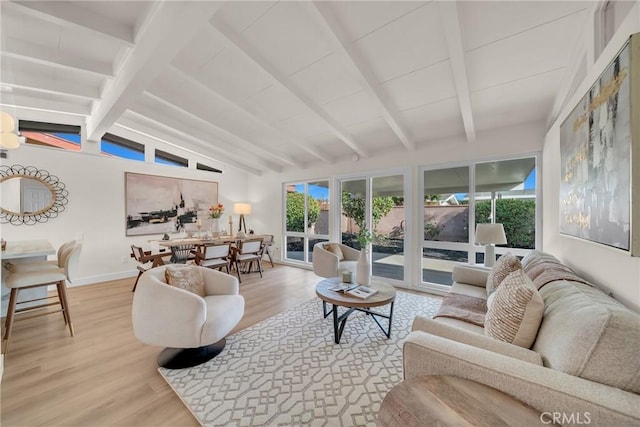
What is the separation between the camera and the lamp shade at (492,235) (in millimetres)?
2830

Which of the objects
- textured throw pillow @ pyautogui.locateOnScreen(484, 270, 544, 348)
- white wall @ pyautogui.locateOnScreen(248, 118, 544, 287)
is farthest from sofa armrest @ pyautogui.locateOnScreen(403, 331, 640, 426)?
white wall @ pyautogui.locateOnScreen(248, 118, 544, 287)

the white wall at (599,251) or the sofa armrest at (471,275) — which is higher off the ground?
the white wall at (599,251)

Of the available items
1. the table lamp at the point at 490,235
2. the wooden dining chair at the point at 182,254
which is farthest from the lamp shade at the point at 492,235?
the wooden dining chair at the point at 182,254

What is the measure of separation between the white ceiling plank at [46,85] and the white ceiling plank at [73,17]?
4.99 feet

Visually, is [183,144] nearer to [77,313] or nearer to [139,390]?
[77,313]

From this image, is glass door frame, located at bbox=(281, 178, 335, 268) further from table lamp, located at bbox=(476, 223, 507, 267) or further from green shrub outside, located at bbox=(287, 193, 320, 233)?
table lamp, located at bbox=(476, 223, 507, 267)

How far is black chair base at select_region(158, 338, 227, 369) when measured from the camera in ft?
6.36

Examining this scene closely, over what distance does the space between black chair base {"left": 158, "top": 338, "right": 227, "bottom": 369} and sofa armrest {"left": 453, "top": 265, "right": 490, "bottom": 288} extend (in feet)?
8.89

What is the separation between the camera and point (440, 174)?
3.89m

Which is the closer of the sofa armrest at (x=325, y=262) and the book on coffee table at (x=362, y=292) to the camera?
the book on coffee table at (x=362, y=292)

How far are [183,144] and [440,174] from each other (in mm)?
5075

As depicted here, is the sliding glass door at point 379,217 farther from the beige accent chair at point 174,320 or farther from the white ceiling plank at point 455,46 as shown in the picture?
the beige accent chair at point 174,320

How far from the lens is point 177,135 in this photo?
185 inches

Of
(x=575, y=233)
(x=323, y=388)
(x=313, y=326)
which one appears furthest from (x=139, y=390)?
(x=575, y=233)
